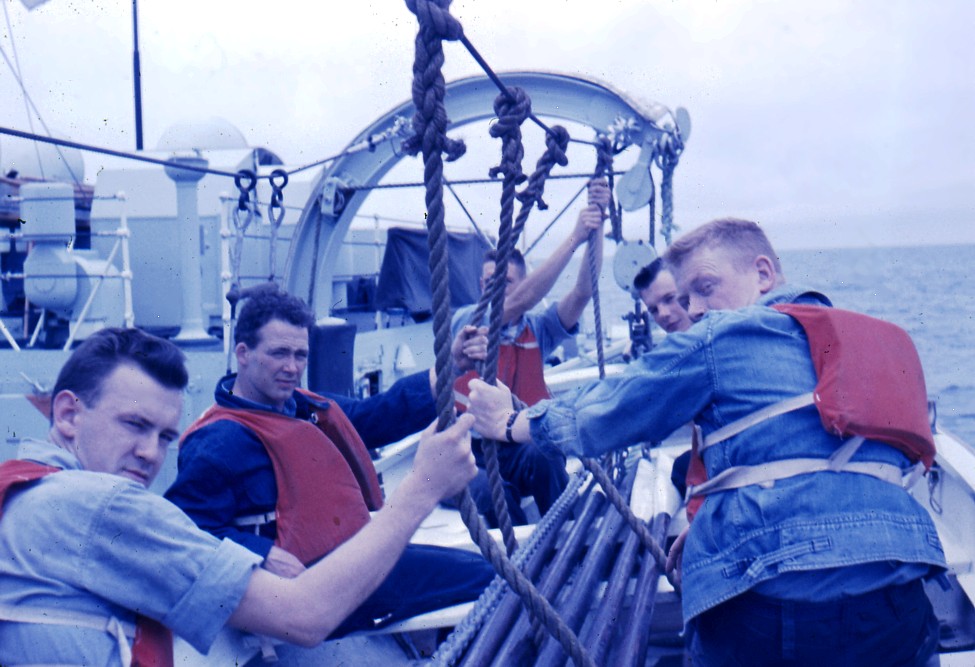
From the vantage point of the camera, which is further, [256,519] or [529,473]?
[529,473]

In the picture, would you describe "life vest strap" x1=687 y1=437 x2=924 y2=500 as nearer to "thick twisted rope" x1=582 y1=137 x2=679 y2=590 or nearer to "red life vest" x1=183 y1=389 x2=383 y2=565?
"thick twisted rope" x1=582 y1=137 x2=679 y2=590

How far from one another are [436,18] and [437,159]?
25 centimetres

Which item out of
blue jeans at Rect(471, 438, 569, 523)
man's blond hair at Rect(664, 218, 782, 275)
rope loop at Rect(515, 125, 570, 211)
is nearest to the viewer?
man's blond hair at Rect(664, 218, 782, 275)

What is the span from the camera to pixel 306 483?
2.70m

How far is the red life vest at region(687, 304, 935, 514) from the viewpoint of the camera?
5.19ft

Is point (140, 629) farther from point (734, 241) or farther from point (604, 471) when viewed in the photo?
point (604, 471)

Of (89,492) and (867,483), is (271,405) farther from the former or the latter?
(867,483)

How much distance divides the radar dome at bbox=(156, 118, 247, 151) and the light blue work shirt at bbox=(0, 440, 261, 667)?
1266 cm

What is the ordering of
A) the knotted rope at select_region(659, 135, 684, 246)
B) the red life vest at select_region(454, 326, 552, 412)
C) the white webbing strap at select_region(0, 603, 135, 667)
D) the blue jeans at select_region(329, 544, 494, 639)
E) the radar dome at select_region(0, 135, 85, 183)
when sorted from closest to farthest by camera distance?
the white webbing strap at select_region(0, 603, 135, 667) → the blue jeans at select_region(329, 544, 494, 639) → the red life vest at select_region(454, 326, 552, 412) → the knotted rope at select_region(659, 135, 684, 246) → the radar dome at select_region(0, 135, 85, 183)

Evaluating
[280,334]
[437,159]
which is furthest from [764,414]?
[280,334]

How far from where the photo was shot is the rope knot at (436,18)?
1.49 meters

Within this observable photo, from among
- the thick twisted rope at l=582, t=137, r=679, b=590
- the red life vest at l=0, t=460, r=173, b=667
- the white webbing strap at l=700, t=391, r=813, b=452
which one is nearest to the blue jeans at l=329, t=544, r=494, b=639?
the thick twisted rope at l=582, t=137, r=679, b=590

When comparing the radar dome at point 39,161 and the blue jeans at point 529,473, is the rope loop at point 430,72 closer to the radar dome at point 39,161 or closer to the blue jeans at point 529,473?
the blue jeans at point 529,473

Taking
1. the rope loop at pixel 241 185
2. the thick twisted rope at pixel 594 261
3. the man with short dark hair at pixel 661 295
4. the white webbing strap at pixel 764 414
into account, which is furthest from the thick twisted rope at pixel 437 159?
the rope loop at pixel 241 185
